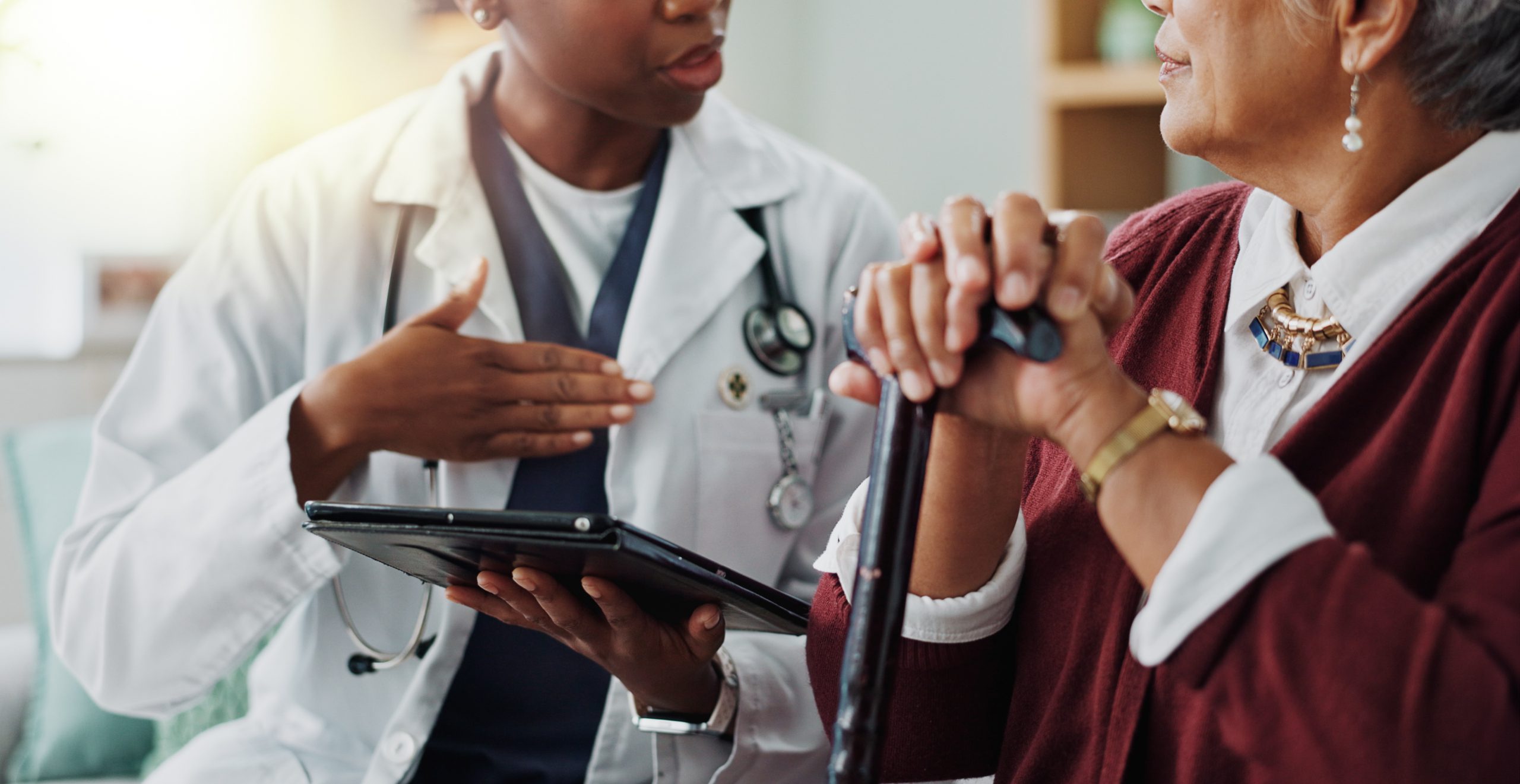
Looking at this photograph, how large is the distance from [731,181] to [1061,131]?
1032 mm

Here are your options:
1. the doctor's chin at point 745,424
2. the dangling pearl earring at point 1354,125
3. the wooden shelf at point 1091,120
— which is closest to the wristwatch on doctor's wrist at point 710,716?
the doctor's chin at point 745,424

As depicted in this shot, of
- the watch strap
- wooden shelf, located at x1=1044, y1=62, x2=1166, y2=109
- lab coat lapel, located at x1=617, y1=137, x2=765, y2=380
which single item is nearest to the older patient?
the watch strap

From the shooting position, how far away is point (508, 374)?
1.23 metres

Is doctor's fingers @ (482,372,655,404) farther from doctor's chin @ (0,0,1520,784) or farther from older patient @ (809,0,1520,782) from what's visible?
older patient @ (809,0,1520,782)

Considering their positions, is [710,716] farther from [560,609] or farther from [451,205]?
[451,205]

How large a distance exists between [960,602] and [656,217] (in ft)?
2.23

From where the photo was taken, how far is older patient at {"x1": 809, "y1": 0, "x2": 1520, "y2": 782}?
64cm

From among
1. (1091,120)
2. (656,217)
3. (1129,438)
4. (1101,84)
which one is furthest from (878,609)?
(1091,120)

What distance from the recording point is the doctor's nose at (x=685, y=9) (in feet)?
4.17

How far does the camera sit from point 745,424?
53.7 inches

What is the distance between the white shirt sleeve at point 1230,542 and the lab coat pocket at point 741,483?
0.73 metres

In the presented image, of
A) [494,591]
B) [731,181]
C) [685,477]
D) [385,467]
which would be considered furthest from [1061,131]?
[494,591]

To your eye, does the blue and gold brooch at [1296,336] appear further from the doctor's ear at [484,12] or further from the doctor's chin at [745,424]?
the doctor's ear at [484,12]

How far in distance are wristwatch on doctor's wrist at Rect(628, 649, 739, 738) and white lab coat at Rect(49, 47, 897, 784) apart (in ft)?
0.04
